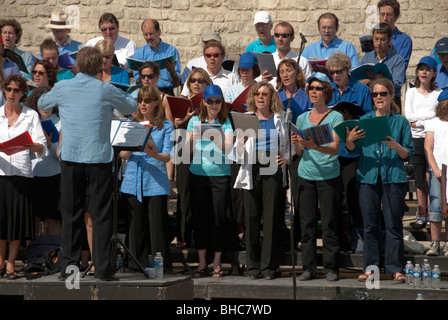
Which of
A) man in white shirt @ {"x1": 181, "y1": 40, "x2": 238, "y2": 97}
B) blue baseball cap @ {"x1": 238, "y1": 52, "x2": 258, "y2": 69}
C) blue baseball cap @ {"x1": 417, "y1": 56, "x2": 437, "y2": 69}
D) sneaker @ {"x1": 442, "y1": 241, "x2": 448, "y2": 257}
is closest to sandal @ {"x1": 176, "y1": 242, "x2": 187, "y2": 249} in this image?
man in white shirt @ {"x1": 181, "y1": 40, "x2": 238, "y2": 97}

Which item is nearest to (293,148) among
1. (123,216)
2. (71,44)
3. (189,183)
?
(189,183)

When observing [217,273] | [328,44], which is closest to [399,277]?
[217,273]

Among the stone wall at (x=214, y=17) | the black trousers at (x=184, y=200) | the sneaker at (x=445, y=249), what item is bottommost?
the sneaker at (x=445, y=249)

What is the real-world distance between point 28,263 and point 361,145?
338cm

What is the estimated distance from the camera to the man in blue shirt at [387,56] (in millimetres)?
9398

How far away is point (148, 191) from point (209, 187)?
65cm

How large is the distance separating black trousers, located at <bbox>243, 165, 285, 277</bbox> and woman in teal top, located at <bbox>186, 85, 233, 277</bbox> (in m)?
0.26

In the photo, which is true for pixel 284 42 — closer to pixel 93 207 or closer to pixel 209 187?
pixel 209 187

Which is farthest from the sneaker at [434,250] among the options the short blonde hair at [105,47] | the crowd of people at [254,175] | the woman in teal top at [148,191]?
the short blonde hair at [105,47]

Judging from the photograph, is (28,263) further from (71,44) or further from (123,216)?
(71,44)

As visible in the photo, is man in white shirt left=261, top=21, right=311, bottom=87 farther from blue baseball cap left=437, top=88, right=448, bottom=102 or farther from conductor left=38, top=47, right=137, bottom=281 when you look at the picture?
conductor left=38, top=47, right=137, bottom=281

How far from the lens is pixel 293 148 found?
316 inches

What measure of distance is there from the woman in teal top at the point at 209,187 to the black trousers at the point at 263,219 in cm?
26

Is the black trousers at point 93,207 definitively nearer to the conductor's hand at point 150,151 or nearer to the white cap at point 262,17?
the conductor's hand at point 150,151
